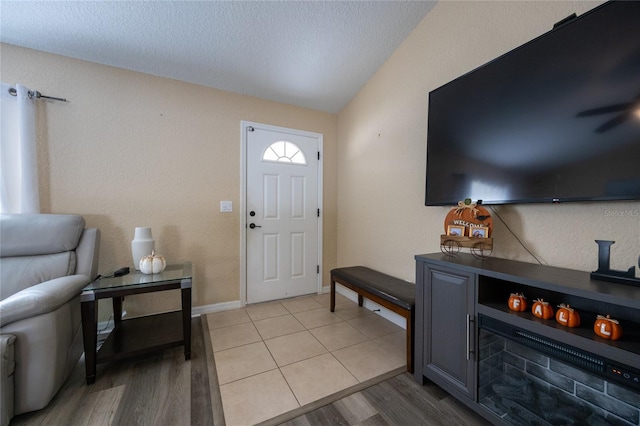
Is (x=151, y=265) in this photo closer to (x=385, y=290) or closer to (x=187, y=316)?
(x=187, y=316)

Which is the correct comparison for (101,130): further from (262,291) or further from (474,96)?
(474,96)

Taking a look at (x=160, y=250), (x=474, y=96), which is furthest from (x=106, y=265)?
(x=474, y=96)

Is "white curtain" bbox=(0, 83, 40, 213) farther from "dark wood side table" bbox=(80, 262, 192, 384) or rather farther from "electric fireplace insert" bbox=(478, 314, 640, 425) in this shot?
"electric fireplace insert" bbox=(478, 314, 640, 425)

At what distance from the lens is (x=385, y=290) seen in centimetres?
184

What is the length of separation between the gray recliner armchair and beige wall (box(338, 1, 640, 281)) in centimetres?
242

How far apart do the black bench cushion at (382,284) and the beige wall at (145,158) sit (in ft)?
4.23

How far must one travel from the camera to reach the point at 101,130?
211cm

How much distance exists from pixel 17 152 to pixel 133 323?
5.29 ft

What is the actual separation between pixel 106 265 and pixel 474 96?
10.6ft

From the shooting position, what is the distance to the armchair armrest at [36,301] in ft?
3.87

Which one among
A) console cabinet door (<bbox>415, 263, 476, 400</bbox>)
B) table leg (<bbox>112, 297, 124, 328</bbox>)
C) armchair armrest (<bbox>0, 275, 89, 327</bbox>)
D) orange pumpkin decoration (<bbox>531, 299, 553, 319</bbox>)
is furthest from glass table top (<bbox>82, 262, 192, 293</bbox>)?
orange pumpkin decoration (<bbox>531, 299, 553, 319</bbox>)

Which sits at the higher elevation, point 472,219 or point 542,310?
point 472,219

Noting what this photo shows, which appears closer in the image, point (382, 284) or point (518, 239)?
point (518, 239)

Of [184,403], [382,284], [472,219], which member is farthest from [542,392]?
[184,403]
